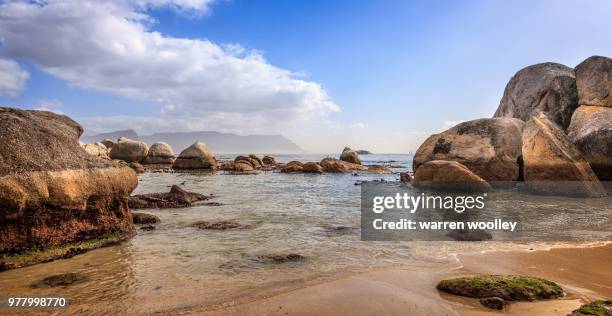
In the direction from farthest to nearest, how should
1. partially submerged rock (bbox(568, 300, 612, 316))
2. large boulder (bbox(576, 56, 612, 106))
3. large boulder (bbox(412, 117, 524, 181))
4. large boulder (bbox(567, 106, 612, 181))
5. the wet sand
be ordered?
large boulder (bbox(412, 117, 524, 181)), large boulder (bbox(576, 56, 612, 106)), large boulder (bbox(567, 106, 612, 181)), the wet sand, partially submerged rock (bbox(568, 300, 612, 316))

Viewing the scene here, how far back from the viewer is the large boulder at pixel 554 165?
14.8 metres

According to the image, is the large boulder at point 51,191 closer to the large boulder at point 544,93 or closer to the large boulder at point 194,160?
the large boulder at point 544,93

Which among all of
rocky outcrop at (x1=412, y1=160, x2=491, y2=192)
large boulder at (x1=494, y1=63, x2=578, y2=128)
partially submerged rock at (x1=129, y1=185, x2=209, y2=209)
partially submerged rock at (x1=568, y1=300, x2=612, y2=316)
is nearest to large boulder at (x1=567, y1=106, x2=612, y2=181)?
large boulder at (x1=494, y1=63, x2=578, y2=128)

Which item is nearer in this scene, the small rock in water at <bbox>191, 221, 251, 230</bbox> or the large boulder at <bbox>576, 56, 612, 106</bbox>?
the small rock in water at <bbox>191, 221, 251, 230</bbox>

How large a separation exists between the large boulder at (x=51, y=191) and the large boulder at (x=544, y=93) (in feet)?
67.5

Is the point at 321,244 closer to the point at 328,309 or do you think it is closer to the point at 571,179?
the point at 328,309

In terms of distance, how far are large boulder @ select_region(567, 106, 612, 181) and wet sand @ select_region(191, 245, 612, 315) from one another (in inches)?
460

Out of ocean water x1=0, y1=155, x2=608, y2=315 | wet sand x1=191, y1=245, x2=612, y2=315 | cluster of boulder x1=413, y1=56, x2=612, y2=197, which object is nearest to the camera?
wet sand x1=191, y1=245, x2=612, y2=315

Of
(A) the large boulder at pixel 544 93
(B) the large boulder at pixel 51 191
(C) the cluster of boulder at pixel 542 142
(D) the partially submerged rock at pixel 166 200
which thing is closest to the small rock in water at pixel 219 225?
(B) the large boulder at pixel 51 191

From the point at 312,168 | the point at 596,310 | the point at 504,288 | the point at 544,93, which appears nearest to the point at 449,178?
the point at 544,93

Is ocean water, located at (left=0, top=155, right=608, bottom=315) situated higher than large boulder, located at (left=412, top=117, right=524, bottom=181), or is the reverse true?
large boulder, located at (left=412, top=117, right=524, bottom=181)

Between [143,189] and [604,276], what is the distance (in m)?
17.6

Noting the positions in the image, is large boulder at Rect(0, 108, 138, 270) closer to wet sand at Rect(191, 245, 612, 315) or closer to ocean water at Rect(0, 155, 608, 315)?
ocean water at Rect(0, 155, 608, 315)

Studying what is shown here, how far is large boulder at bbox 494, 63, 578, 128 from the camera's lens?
71.4ft
